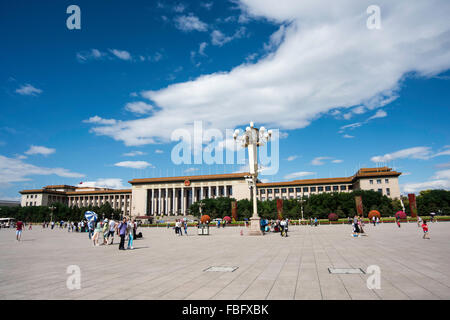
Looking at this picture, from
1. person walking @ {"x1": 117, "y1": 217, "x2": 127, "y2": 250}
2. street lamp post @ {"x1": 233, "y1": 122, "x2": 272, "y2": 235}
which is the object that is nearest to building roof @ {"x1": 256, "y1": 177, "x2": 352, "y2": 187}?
street lamp post @ {"x1": 233, "y1": 122, "x2": 272, "y2": 235}

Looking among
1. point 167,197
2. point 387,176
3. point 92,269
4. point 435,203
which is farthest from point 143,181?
point 92,269

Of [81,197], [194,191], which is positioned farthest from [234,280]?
[81,197]

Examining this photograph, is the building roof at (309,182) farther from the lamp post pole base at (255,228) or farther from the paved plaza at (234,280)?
the paved plaza at (234,280)

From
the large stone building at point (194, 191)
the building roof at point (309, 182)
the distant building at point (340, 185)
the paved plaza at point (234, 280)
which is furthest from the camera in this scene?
the building roof at point (309, 182)

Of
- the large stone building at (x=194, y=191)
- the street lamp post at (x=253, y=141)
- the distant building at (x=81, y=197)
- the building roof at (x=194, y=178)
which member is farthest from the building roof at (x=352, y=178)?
the street lamp post at (x=253, y=141)

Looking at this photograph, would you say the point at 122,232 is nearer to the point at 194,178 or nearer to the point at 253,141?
the point at 253,141

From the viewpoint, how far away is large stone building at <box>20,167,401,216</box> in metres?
101

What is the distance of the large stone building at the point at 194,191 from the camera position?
10075 centimetres

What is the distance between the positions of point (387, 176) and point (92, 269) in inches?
4289

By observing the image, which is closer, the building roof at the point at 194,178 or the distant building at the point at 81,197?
the building roof at the point at 194,178

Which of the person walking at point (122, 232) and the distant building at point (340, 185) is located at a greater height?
the distant building at point (340, 185)

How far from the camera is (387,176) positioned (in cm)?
9944

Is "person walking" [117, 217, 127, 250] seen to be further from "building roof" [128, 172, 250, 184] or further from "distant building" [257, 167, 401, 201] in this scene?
"building roof" [128, 172, 250, 184]
